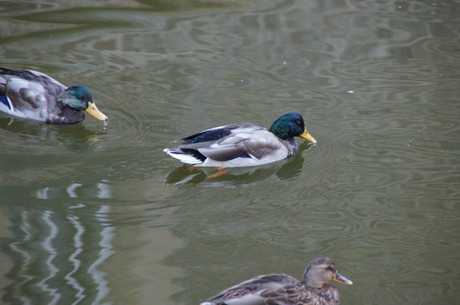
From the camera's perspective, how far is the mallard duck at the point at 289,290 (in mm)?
5309

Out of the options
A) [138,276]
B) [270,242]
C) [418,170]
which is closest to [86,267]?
[138,276]

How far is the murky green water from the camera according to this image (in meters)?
6.30

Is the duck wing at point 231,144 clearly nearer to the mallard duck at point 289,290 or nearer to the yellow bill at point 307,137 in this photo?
the yellow bill at point 307,137

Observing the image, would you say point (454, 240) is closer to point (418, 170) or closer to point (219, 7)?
point (418, 170)

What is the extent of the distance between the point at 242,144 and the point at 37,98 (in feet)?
7.42

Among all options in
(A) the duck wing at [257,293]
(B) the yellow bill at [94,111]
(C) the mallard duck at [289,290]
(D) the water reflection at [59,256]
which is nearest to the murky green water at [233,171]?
(D) the water reflection at [59,256]

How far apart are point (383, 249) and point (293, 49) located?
443 cm

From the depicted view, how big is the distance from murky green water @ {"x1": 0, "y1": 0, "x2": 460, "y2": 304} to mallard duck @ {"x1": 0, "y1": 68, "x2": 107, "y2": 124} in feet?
0.53

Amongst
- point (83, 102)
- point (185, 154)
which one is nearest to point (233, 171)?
point (185, 154)

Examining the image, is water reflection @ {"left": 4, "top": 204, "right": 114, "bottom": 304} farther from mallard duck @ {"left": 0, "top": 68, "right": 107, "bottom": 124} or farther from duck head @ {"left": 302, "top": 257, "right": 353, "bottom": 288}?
mallard duck @ {"left": 0, "top": 68, "right": 107, "bottom": 124}

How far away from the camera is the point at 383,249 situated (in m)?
6.67

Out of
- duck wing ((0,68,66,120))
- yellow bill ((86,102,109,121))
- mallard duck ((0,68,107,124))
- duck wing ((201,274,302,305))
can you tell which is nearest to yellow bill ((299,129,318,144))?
yellow bill ((86,102,109,121))

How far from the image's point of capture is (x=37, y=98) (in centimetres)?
912

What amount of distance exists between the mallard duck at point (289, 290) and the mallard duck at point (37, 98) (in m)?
3.94
